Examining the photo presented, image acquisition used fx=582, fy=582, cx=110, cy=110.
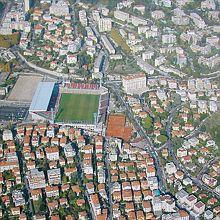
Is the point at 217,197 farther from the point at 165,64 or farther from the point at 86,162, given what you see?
the point at 165,64

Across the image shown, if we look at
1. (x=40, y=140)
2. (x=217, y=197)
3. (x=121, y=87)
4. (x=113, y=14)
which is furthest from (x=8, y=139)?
(x=113, y=14)

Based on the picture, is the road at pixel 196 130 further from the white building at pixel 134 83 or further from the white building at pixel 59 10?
the white building at pixel 59 10

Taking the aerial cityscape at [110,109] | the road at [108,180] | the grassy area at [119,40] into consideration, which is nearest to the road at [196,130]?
the aerial cityscape at [110,109]

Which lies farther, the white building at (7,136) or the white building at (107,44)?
the white building at (107,44)

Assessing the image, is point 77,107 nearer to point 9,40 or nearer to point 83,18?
point 9,40

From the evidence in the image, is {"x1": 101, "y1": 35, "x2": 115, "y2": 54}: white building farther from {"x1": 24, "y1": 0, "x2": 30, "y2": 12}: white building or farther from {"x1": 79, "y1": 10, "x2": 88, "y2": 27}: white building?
{"x1": 24, "y1": 0, "x2": 30, "y2": 12}: white building

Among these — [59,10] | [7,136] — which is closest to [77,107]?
[7,136]
